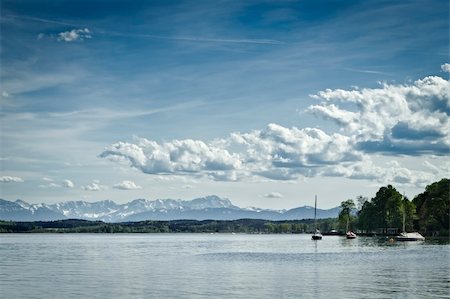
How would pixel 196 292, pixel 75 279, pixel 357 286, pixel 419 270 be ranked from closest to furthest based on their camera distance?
pixel 196 292, pixel 357 286, pixel 75 279, pixel 419 270

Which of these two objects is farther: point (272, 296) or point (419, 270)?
point (419, 270)

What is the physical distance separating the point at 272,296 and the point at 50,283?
24.8 meters

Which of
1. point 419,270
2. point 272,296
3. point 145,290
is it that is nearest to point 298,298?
point 272,296

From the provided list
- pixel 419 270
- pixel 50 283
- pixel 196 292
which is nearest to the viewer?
pixel 196 292

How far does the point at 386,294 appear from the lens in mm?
54281

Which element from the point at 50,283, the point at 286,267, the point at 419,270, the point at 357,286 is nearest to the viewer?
the point at 357,286

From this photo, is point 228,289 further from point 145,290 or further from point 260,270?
point 260,270

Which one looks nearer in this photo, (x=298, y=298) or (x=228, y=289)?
(x=298, y=298)

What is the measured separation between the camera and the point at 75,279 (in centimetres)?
6919

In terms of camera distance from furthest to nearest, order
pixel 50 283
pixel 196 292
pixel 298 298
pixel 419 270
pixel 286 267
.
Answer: pixel 286 267 < pixel 419 270 < pixel 50 283 < pixel 196 292 < pixel 298 298

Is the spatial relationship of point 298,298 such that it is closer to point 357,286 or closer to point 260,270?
point 357,286

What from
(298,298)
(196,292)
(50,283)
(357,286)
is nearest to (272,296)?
(298,298)

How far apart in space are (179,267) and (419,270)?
31.5 metres

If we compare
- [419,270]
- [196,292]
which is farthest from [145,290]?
[419,270]
